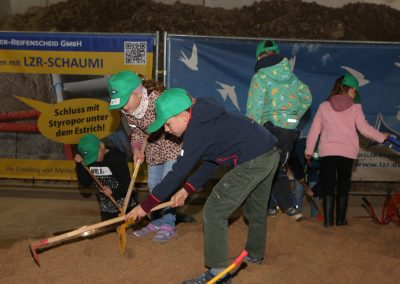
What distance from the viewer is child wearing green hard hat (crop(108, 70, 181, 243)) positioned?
12.9ft

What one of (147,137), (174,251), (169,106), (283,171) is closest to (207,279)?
(174,251)

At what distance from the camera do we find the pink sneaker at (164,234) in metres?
4.47

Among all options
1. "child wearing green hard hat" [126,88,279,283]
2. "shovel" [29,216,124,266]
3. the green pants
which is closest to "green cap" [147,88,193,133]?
"child wearing green hard hat" [126,88,279,283]

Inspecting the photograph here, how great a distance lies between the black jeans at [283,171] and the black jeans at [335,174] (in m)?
0.42

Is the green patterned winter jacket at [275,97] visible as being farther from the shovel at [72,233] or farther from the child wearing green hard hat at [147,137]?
the shovel at [72,233]

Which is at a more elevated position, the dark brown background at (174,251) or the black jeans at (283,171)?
the black jeans at (283,171)

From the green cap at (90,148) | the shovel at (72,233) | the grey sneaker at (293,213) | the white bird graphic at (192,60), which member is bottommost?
the grey sneaker at (293,213)

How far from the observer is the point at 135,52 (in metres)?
6.22

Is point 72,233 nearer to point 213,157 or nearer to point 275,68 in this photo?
point 213,157

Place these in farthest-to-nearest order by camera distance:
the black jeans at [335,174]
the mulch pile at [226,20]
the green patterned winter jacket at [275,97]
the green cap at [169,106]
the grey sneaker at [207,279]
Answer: the mulch pile at [226,20] → the black jeans at [335,174] → the green patterned winter jacket at [275,97] → the grey sneaker at [207,279] → the green cap at [169,106]

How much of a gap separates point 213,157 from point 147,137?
1.16m

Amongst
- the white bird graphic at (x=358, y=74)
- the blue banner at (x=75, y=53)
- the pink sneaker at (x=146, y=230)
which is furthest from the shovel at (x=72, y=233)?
the white bird graphic at (x=358, y=74)

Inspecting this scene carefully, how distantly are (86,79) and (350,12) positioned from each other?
5.72 m

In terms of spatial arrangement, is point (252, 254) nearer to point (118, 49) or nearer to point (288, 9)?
point (118, 49)
